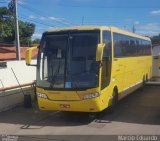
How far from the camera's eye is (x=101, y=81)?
38.2 ft

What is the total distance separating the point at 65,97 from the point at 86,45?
1.83m

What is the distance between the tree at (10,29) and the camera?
45.9m

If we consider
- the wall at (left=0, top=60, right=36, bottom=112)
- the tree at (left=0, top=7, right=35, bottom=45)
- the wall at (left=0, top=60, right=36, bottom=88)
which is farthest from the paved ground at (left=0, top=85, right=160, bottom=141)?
the tree at (left=0, top=7, right=35, bottom=45)

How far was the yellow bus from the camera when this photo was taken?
451 inches

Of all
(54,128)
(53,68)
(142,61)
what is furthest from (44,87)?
(142,61)

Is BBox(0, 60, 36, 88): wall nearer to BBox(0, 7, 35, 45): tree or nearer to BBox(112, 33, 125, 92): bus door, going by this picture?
BBox(112, 33, 125, 92): bus door

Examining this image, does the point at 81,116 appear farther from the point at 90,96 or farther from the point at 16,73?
the point at 16,73

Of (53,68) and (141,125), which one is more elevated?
(53,68)

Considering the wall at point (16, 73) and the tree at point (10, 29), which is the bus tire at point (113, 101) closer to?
the wall at point (16, 73)

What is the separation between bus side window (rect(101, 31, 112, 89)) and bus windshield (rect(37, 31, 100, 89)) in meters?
0.48

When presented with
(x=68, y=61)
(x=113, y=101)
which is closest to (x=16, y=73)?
(x=113, y=101)

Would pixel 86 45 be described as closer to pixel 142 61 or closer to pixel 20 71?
pixel 20 71

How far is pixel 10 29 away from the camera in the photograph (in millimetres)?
47719

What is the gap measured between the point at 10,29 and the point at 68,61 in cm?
3719
